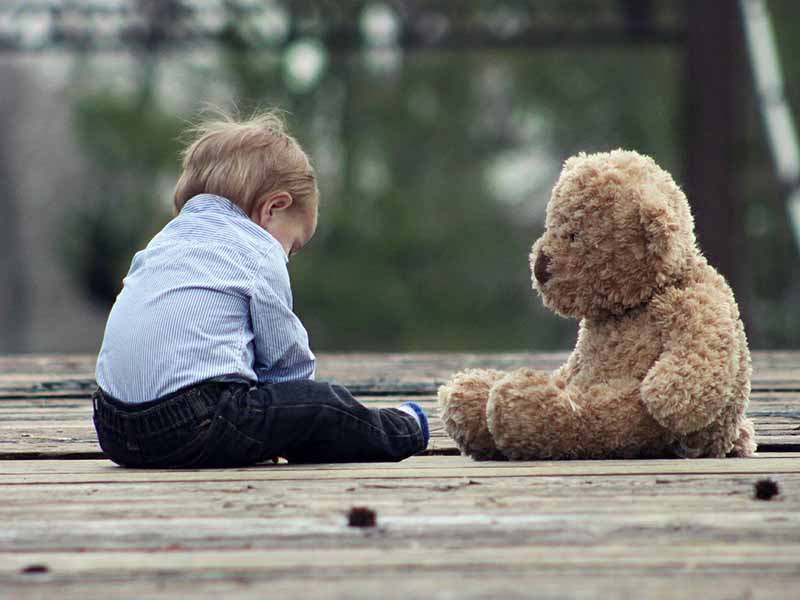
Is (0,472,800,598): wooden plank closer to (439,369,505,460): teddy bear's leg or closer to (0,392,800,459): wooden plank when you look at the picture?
(439,369,505,460): teddy bear's leg

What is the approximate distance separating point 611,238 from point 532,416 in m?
0.36

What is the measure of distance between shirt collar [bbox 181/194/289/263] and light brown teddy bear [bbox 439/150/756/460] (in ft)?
1.76

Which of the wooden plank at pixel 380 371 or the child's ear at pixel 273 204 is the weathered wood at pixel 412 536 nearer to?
the child's ear at pixel 273 204

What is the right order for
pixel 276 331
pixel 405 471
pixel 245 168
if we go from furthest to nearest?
pixel 245 168 < pixel 276 331 < pixel 405 471

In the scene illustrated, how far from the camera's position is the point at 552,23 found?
9375 mm

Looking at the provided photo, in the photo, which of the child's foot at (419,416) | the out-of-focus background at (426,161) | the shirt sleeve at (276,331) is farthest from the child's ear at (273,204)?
the out-of-focus background at (426,161)

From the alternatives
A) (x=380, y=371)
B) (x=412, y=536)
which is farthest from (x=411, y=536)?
(x=380, y=371)

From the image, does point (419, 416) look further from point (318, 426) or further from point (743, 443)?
point (743, 443)

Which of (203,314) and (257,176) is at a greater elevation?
(257,176)

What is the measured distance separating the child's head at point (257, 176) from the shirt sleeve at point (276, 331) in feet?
0.56

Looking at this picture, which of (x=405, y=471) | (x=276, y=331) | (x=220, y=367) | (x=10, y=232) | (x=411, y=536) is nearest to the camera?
(x=411, y=536)

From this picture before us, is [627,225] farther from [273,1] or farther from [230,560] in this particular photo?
[273,1]

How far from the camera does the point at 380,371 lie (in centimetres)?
440

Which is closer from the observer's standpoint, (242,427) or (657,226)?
(657,226)
